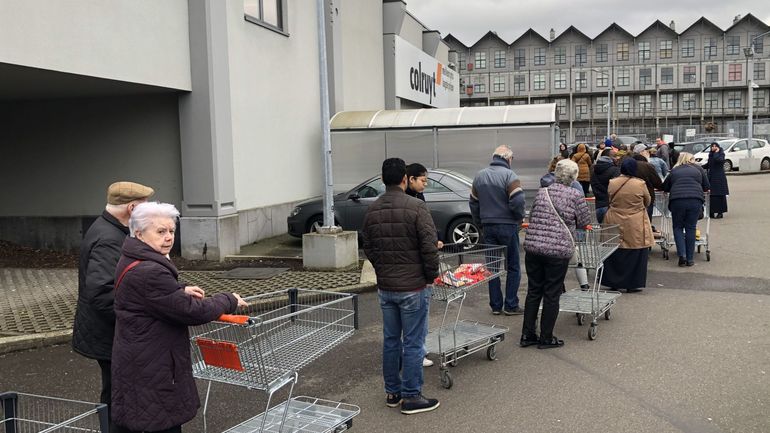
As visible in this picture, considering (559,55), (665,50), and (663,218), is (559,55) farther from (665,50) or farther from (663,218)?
(663,218)

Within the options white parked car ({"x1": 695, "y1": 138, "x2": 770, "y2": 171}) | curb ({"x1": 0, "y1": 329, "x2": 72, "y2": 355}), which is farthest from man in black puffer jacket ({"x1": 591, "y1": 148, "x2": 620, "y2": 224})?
white parked car ({"x1": 695, "y1": 138, "x2": 770, "y2": 171})

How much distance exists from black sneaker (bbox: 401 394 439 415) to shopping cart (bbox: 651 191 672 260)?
300 inches

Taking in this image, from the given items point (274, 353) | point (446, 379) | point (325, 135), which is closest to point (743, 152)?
point (325, 135)

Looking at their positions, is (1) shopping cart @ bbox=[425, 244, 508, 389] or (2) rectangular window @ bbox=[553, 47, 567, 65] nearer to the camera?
(1) shopping cart @ bbox=[425, 244, 508, 389]

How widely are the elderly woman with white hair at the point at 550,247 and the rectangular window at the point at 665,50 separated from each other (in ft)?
255

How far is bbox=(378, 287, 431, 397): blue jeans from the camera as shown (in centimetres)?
489

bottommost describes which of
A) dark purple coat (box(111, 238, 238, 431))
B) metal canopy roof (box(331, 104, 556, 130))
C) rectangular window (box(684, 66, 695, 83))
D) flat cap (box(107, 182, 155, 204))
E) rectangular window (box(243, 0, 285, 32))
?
dark purple coat (box(111, 238, 238, 431))

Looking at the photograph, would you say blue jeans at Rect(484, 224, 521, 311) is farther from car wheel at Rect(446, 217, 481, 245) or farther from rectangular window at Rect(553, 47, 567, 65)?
rectangular window at Rect(553, 47, 567, 65)

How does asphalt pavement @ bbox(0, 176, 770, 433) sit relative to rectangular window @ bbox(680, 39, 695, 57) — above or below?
below

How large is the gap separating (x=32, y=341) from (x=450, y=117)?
1174 centimetres

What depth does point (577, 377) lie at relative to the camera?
18.3ft

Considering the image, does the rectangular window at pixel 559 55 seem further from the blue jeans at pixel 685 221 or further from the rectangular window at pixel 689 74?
the blue jeans at pixel 685 221

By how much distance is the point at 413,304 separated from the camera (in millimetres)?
4875

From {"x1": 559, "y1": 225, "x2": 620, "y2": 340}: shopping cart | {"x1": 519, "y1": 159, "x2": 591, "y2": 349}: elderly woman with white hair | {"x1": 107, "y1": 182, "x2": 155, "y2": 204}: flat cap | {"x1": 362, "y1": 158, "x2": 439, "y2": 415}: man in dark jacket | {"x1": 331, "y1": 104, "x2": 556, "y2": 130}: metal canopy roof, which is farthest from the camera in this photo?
{"x1": 331, "y1": 104, "x2": 556, "y2": 130}: metal canopy roof
